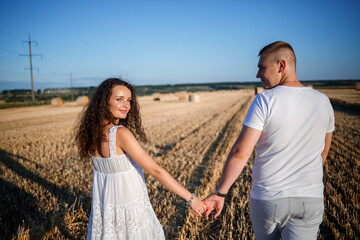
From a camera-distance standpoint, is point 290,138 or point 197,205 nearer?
point 290,138

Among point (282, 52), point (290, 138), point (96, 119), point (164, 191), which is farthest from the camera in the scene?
point (164, 191)

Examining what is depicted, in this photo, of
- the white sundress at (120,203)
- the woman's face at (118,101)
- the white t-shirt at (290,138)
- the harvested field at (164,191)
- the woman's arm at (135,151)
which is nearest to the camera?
the white t-shirt at (290,138)

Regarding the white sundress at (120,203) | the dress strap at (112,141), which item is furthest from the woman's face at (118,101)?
the white sundress at (120,203)

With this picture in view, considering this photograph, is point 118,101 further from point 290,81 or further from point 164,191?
point 164,191

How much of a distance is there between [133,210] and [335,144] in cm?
871

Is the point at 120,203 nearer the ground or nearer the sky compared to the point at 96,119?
nearer the ground

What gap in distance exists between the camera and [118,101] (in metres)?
2.15

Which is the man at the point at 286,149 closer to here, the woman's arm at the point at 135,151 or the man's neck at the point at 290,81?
the man's neck at the point at 290,81

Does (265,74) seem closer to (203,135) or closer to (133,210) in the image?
(133,210)

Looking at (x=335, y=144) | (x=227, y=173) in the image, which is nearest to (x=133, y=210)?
(x=227, y=173)

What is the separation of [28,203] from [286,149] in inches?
199

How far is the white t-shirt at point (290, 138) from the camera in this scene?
1.50 meters

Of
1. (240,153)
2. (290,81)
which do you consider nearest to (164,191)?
(240,153)

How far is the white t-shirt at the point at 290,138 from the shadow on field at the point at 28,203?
10.6ft
